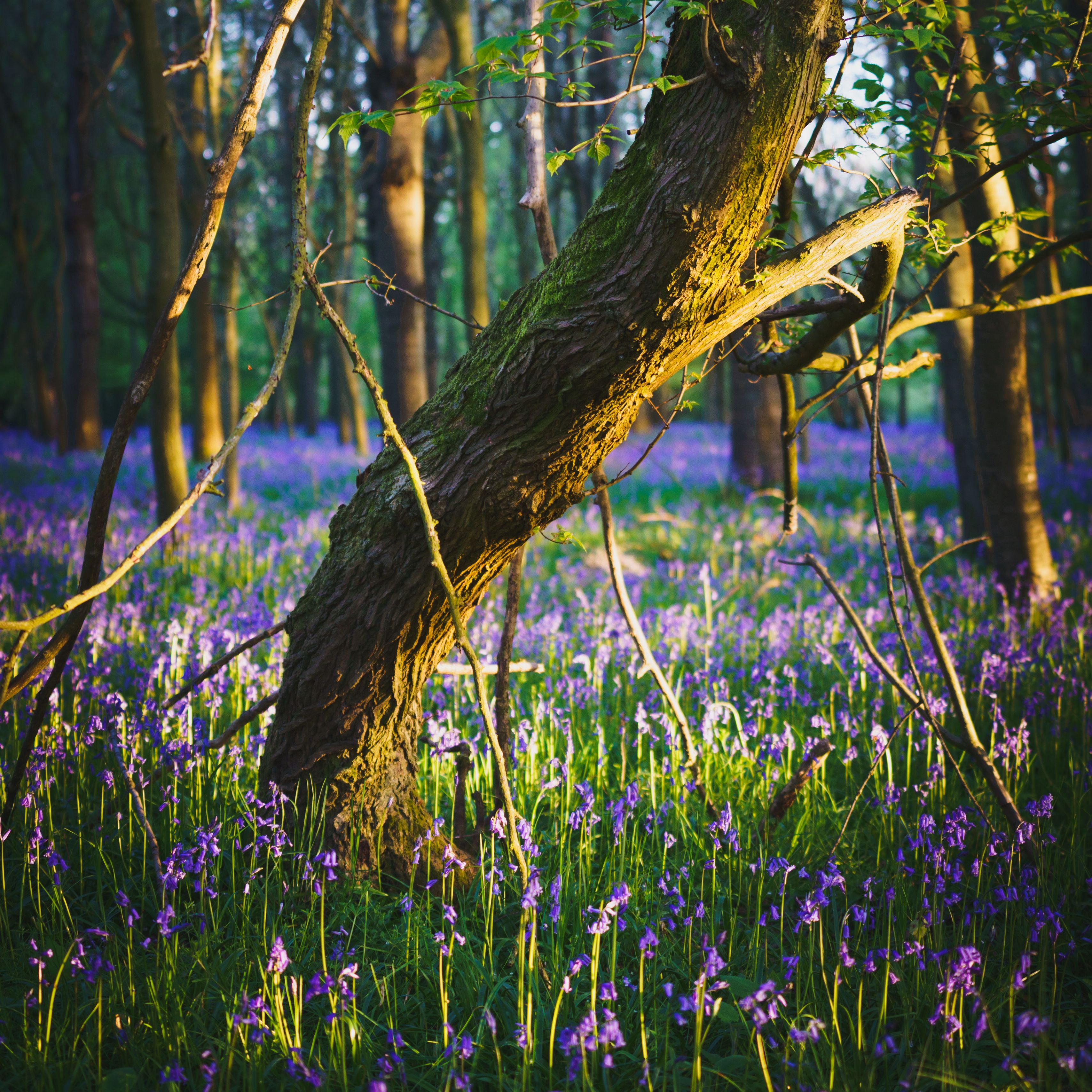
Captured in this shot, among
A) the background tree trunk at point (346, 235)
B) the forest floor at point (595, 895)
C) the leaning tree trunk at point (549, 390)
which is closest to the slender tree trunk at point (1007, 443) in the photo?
the forest floor at point (595, 895)

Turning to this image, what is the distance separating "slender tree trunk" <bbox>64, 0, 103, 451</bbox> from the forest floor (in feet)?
37.7

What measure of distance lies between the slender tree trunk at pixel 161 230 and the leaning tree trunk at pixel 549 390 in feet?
16.1

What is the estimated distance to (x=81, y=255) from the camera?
1377 centimetres

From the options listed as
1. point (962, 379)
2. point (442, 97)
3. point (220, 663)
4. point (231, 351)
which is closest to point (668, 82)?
point (442, 97)

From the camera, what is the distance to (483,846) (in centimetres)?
248

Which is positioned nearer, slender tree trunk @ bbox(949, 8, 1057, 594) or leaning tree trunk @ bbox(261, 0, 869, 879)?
leaning tree trunk @ bbox(261, 0, 869, 879)

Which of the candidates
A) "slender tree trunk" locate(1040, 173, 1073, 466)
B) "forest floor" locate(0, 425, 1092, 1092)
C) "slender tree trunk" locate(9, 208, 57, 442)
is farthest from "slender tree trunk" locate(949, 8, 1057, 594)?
"slender tree trunk" locate(9, 208, 57, 442)

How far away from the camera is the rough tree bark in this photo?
6.86 m

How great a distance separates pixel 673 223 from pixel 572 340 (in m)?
0.36

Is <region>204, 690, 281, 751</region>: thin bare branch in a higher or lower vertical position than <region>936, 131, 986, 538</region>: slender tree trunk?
lower

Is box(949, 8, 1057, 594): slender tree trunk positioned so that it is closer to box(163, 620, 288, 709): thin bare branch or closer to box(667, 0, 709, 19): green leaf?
box(667, 0, 709, 19): green leaf

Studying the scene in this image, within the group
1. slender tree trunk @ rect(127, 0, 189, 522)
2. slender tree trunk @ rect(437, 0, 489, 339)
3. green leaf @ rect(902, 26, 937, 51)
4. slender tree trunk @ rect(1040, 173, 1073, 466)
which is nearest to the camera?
green leaf @ rect(902, 26, 937, 51)

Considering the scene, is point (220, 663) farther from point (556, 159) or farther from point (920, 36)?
point (920, 36)

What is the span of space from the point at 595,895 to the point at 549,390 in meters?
1.60
